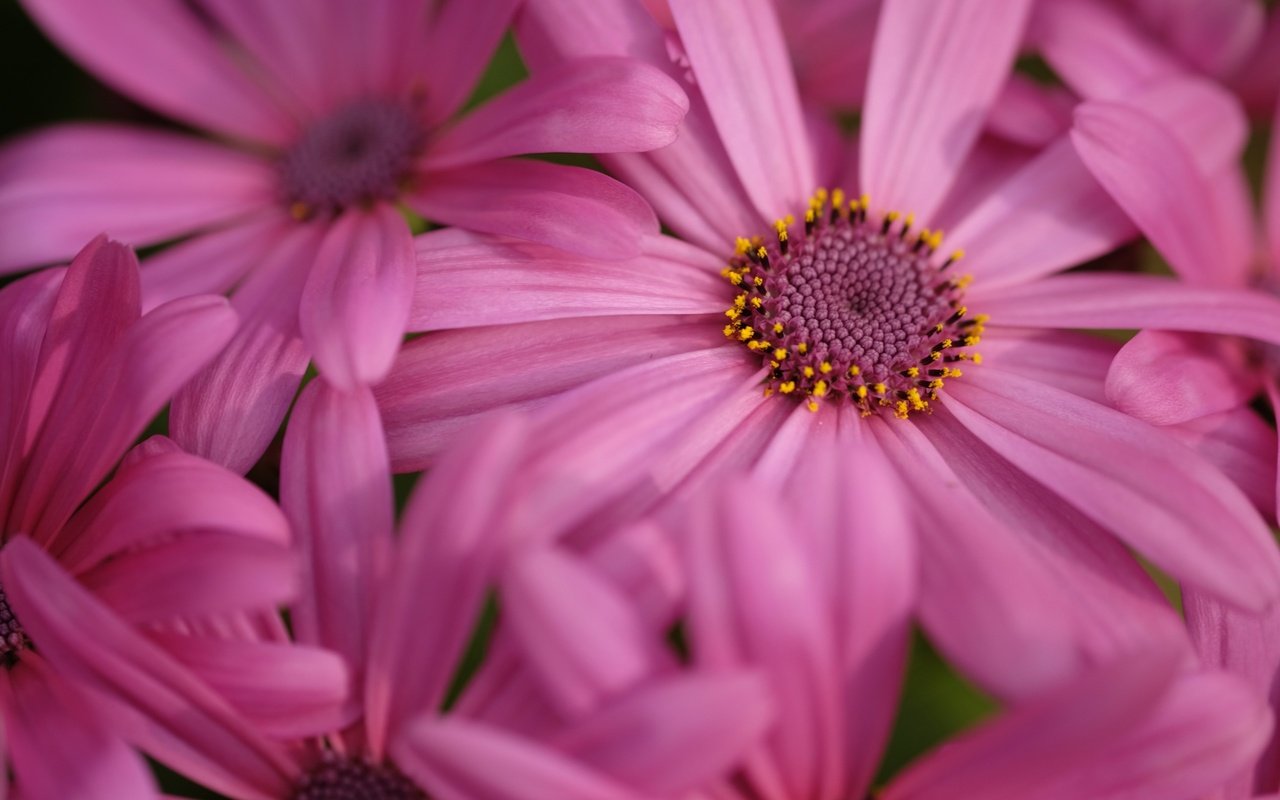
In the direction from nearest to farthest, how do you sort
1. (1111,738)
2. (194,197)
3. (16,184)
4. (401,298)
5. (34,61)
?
1. (1111,738)
2. (401,298)
3. (16,184)
4. (194,197)
5. (34,61)

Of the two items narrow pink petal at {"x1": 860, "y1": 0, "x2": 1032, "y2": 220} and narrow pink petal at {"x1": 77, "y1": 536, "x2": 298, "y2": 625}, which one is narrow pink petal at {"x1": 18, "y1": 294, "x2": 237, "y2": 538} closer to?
narrow pink petal at {"x1": 77, "y1": 536, "x2": 298, "y2": 625}

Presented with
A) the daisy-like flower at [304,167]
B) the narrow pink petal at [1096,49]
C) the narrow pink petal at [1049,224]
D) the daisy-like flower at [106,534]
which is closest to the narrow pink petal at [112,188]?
the daisy-like flower at [304,167]

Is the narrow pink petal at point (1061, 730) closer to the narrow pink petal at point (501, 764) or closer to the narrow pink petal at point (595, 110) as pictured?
the narrow pink petal at point (501, 764)

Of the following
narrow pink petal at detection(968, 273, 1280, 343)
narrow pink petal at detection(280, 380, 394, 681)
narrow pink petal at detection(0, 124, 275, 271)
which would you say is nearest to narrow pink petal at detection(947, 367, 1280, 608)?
narrow pink petal at detection(968, 273, 1280, 343)

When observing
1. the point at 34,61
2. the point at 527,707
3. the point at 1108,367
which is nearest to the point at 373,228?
the point at 527,707

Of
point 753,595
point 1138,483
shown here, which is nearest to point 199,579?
point 753,595

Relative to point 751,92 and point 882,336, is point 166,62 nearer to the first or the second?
point 751,92

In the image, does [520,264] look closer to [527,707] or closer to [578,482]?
[578,482]
